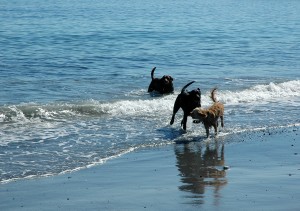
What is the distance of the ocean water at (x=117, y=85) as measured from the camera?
12375 millimetres

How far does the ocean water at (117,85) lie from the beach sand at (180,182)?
2.01 feet

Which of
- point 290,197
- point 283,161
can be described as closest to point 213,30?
point 283,161

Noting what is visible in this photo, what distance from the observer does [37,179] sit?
32.4 feet

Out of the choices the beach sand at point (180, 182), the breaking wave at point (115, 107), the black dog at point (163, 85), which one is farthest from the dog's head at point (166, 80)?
the beach sand at point (180, 182)

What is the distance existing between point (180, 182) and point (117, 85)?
10107mm

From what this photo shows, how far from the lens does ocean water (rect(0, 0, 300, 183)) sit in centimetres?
1238

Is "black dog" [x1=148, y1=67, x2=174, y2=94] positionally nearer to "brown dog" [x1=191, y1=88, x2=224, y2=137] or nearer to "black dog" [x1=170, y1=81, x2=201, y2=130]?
"black dog" [x1=170, y1=81, x2=201, y2=130]

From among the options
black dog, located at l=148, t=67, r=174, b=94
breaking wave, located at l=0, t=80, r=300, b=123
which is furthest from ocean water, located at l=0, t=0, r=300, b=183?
black dog, located at l=148, t=67, r=174, b=94

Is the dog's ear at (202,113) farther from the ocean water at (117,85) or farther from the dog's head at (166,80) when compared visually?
the dog's head at (166,80)

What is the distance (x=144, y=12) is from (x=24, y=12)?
10.1 meters

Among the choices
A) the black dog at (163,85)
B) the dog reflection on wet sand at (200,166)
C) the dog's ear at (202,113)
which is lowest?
the dog reflection on wet sand at (200,166)

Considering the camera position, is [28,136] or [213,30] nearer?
[28,136]

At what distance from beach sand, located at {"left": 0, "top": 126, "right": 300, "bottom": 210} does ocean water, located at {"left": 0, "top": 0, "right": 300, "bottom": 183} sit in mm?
614

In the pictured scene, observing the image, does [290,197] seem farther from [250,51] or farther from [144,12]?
[144,12]
